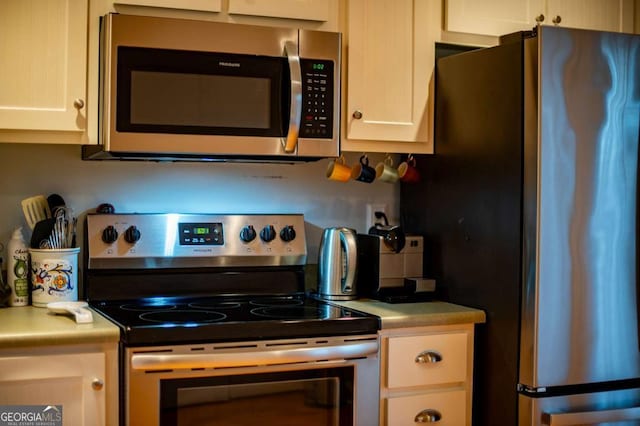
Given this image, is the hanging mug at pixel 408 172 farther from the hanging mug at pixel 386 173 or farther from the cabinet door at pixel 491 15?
the cabinet door at pixel 491 15

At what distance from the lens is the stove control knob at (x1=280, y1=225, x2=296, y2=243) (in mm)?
2623

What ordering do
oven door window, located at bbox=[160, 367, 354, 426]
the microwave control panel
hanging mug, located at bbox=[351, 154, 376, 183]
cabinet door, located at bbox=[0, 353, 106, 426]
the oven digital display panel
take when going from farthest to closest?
1. hanging mug, located at bbox=[351, 154, 376, 183]
2. the oven digital display panel
3. the microwave control panel
4. oven door window, located at bbox=[160, 367, 354, 426]
5. cabinet door, located at bbox=[0, 353, 106, 426]

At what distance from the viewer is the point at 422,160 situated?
2729 millimetres

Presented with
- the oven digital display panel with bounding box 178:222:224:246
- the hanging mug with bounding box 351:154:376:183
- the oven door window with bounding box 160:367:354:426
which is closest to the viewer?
the oven door window with bounding box 160:367:354:426

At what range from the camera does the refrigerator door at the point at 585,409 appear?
2.19 meters

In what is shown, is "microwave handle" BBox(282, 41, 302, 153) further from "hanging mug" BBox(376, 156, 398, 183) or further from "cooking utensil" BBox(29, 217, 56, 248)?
"cooking utensil" BBox(29, 217, 56, 248)

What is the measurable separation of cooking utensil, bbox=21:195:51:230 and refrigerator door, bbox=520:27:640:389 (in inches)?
56.8

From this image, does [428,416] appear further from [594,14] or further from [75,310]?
[594,14]

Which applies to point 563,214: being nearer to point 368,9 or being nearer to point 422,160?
point 422,160

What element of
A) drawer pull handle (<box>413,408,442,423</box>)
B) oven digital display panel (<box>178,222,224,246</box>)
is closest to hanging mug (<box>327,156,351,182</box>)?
oven digital display panel (<box>178,222,224,246</box>)

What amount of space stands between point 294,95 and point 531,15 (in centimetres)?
92

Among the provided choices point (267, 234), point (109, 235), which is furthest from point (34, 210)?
point (267, 234)

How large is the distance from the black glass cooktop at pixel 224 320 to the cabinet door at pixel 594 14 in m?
1.25

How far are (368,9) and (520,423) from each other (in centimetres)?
132
